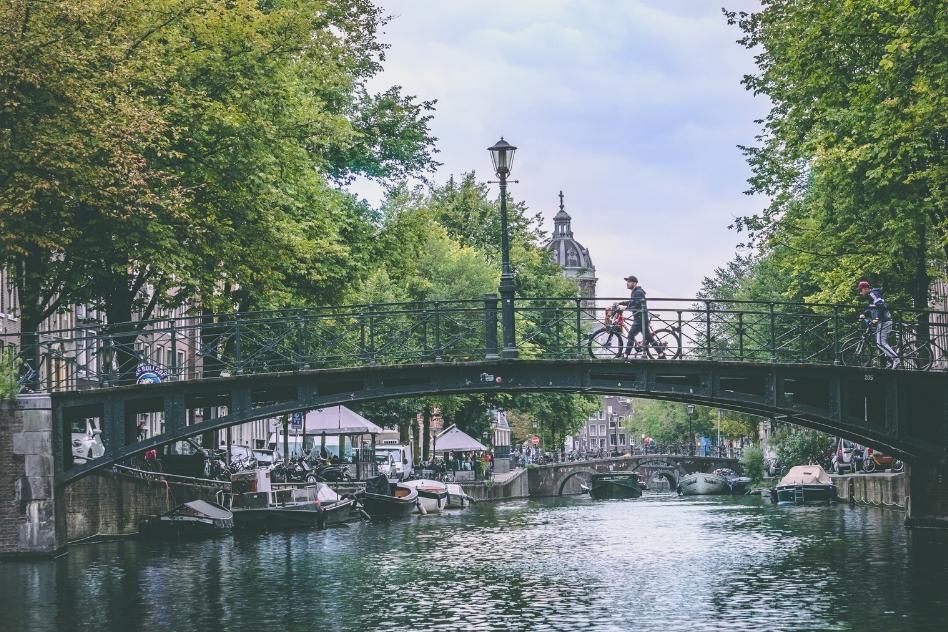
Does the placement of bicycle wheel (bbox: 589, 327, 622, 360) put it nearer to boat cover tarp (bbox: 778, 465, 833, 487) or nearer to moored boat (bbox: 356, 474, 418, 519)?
moored boat (bbox: 356, 474, 418, 519)

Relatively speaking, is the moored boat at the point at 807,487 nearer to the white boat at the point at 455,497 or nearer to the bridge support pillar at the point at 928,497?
the white boat at the point at 455,497

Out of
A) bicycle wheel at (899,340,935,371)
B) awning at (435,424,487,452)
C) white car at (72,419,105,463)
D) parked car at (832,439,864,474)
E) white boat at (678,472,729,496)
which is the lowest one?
white boat at (678,472,729,496)

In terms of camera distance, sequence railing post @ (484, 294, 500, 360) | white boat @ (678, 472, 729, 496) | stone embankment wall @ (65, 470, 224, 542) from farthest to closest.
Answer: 1. white boat @ (678, 472, 729, 496)
2. stone embankment wall @ (65, 470, 224, 542)
3. railing post @ (484, 294, 500, 360)

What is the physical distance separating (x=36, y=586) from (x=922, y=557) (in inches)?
640

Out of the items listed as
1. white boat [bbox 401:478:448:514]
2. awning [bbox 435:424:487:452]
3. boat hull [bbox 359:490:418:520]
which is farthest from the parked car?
boat hull [bbox 359:490:418:520]

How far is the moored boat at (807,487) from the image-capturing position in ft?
188

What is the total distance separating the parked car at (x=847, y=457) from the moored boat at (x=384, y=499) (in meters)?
15.8

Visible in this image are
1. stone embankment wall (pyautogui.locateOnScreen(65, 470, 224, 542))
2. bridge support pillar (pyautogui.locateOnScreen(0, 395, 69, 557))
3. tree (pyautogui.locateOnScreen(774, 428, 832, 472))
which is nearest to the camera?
bridge support pillar (pyautogui.locateOnScreen(0, 395, 69, 557))

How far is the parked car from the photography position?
5656 cm

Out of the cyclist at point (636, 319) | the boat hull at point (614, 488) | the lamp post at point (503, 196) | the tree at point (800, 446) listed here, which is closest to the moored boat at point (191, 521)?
the lamp post at point (503, 196)

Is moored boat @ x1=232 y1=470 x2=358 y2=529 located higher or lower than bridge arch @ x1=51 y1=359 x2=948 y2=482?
lower

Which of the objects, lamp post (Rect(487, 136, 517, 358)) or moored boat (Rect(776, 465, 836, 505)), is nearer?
lamp post (Rect(487, 136, 517, 358))

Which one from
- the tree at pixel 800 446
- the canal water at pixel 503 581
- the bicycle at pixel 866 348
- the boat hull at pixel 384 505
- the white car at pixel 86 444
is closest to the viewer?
the canal water at pixel 503 581

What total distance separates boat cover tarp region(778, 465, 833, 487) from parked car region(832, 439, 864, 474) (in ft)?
2.50
